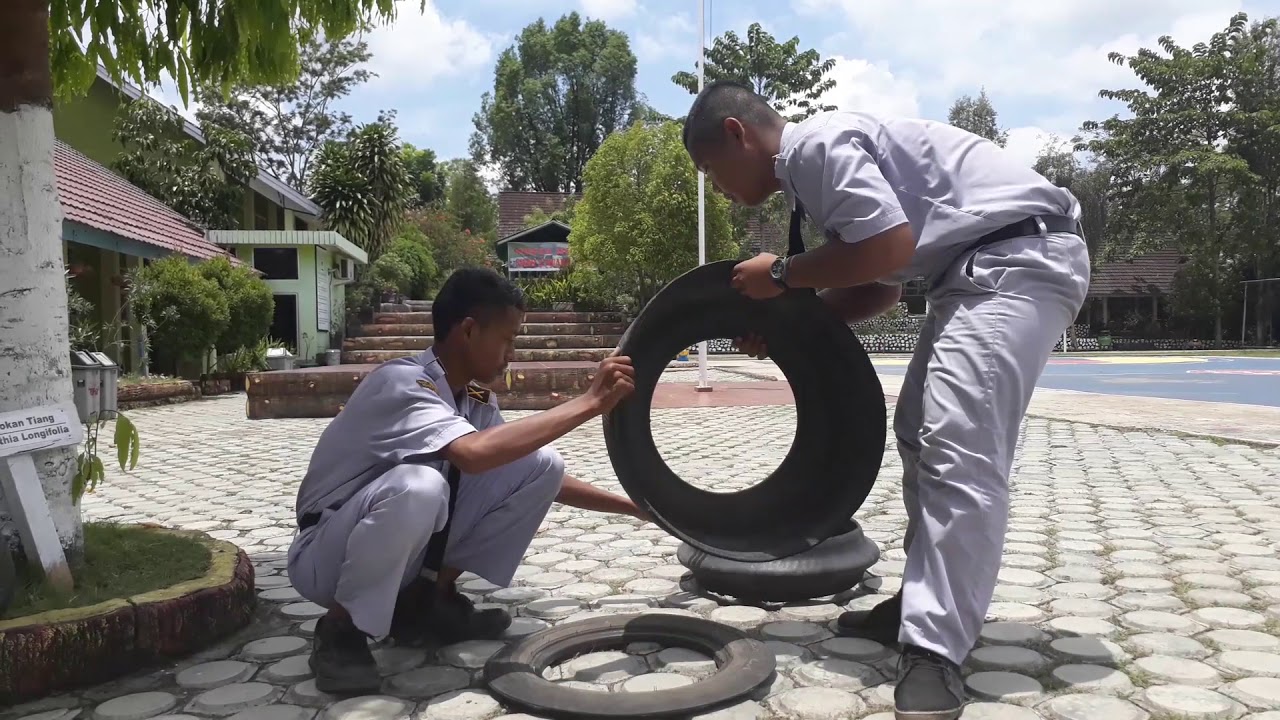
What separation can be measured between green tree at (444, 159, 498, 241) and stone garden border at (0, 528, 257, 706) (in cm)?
4136

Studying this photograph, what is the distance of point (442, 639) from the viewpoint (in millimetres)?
2648

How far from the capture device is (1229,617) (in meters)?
2.74

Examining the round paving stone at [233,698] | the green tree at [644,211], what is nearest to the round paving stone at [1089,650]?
the round paving stone at [233,698]

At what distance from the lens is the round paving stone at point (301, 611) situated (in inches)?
115

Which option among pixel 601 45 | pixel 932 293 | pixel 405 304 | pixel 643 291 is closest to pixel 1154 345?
pixel 643 291

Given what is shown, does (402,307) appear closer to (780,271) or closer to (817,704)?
(780,271)

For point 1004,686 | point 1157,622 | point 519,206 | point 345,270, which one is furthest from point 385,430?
point 519,206

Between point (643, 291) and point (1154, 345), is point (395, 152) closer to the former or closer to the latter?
point (643, 291)

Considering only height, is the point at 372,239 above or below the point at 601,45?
below

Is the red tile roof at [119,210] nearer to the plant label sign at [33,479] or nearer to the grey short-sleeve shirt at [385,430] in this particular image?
the plant label sign at [33,479]

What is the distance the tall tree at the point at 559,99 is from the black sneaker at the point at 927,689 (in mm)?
50167

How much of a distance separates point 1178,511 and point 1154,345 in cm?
3387

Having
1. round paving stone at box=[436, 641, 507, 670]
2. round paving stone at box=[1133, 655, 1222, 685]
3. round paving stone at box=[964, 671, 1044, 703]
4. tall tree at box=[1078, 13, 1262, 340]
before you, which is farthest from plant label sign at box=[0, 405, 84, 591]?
tall tree at box=[1078, 13, 1262, 340]

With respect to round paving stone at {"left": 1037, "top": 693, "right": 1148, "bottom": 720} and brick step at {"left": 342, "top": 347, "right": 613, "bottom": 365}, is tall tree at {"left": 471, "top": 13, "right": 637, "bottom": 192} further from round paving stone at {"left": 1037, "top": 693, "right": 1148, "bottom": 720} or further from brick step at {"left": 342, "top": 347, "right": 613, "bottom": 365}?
round paving stone at {"left": 1037, "top": 693, "right": 1148, "bottom": 720}
